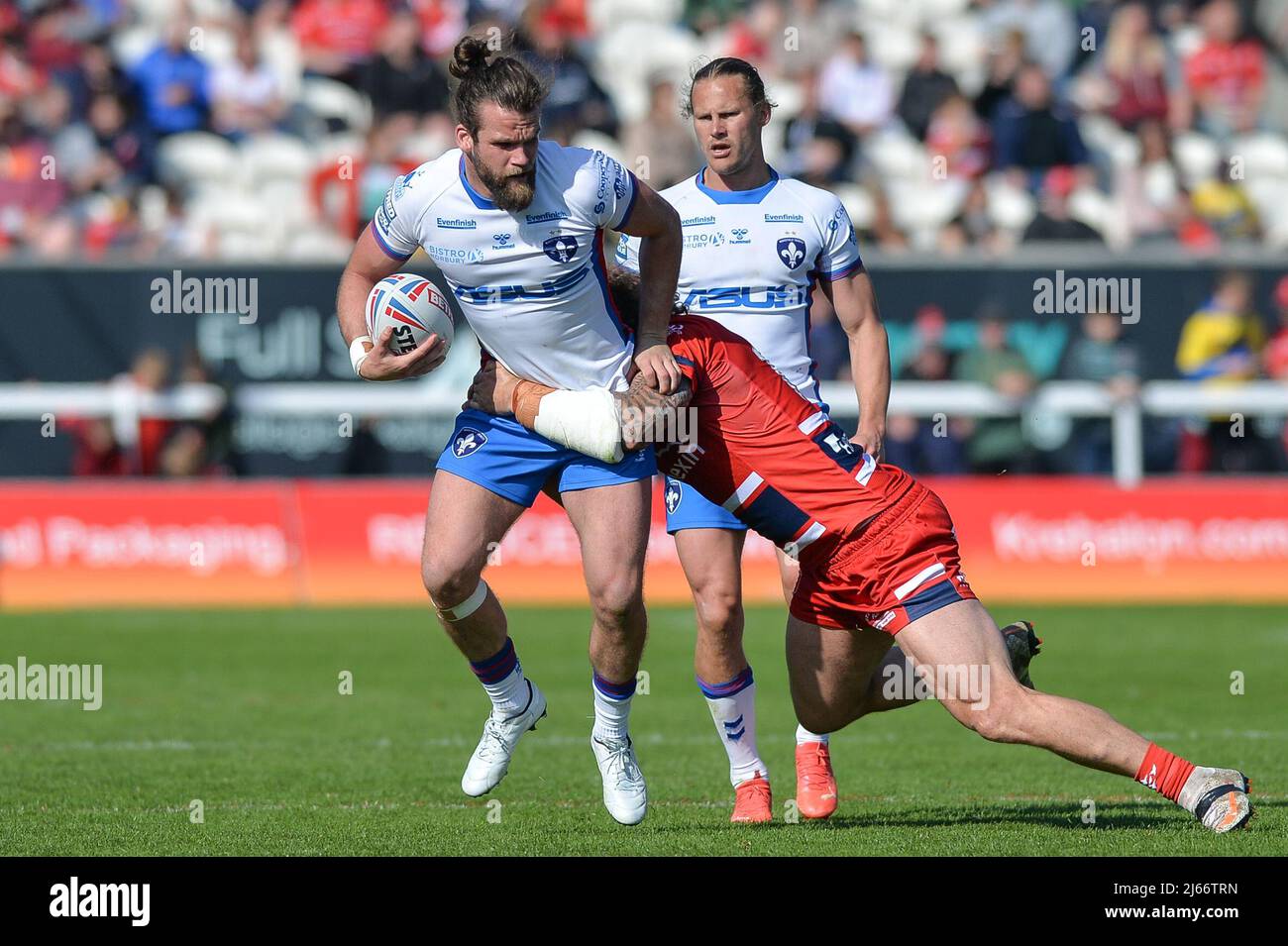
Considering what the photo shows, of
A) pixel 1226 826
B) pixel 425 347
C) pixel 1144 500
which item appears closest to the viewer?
pixel 1226 826

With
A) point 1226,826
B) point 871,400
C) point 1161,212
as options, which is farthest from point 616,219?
point 1161,212

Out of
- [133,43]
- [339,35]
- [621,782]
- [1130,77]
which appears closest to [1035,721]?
[621,782]

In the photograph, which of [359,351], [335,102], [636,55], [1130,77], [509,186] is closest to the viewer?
[509,186]

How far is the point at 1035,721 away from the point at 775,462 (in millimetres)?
1281

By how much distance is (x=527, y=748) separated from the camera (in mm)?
10438

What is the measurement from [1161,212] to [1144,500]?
4.62 meters

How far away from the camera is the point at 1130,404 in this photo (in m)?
17.1

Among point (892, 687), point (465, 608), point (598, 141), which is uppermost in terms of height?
point (598, 141)

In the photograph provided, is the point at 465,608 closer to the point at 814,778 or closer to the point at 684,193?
the point at 814,778

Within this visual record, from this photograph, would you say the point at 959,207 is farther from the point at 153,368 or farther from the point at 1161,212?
the point at 153,368

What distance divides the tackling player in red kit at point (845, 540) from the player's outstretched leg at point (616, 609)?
371mm

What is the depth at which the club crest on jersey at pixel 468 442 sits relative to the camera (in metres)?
7.66

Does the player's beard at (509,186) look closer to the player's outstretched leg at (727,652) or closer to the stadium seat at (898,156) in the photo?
the player's outstretched leg at (727,652)

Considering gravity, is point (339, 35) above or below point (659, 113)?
above
